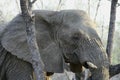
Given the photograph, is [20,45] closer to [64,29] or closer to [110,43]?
[64,29]

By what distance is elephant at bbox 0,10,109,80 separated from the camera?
6.36m

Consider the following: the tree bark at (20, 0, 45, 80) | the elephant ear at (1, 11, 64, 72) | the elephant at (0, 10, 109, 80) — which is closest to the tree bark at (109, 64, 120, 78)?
the elephant at (0, 10, 109, 80)

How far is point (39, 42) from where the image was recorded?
6.70 m

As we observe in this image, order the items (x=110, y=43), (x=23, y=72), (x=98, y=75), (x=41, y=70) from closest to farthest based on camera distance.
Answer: (x=41, y=70)
(x=98, y=75)
(x=23, y=72)
(x=110, y=43)

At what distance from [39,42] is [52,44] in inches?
6.8

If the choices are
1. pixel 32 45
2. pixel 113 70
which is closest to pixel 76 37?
pixel 113 70

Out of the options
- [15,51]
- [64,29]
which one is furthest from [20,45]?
[64,29]

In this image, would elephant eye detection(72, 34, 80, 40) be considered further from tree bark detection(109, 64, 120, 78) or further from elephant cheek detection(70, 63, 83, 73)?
tree bark detection(109, 64, 120, 78)

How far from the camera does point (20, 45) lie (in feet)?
21.9

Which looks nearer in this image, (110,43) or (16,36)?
(16,36)

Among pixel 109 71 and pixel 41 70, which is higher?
pixel 41 70

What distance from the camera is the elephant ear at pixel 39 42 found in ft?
21.6

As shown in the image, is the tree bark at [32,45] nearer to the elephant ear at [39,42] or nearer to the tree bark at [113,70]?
the elephant ear at [39,42]

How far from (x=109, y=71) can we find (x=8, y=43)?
1.37 m
